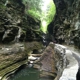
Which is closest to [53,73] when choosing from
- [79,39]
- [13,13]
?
[79,39]

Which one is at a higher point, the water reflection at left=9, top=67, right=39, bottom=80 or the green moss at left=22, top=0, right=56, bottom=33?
the green moss at left=22, top=0, right=56, bottom=33

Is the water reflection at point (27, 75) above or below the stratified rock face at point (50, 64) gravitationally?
below

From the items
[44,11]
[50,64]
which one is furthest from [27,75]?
[44,11]

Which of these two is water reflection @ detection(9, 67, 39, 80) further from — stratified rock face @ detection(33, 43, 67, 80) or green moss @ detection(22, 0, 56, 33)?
green moss @ detection(22, 0, 56, 33)

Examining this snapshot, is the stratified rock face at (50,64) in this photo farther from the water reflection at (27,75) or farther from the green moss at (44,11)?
the green moss at (44,11)

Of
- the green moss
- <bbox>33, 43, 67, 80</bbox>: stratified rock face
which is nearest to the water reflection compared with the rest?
<bbox>33, 43, 67, 80</bbox>: stratified rock face

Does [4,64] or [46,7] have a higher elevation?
[46,7]

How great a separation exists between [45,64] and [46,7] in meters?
34.0

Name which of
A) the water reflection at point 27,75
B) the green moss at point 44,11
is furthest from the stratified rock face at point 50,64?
the green moss at point 44,11

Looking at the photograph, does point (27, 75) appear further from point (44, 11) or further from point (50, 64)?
point (44, 11)

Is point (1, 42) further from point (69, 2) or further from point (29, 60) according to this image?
point (69, 2)

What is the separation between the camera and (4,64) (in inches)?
460

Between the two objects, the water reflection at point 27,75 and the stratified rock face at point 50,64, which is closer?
Result: the stratified rock face at point 50,64

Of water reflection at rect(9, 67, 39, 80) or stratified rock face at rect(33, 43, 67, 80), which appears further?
water reflection at rect(9, 67, 39, 80)
